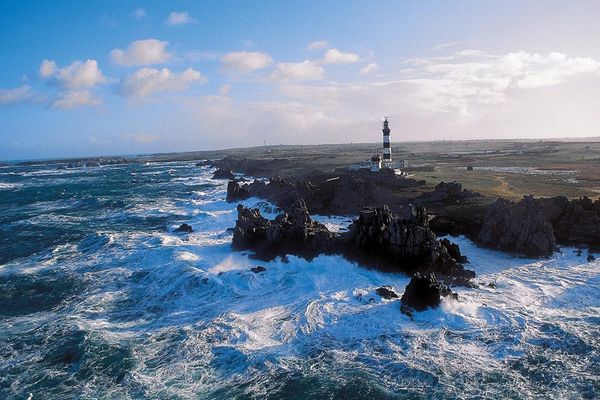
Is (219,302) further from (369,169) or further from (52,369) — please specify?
(369,169)

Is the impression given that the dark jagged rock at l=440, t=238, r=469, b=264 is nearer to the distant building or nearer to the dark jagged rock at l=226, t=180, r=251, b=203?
the dark jagged rock at l=226, t=180, r=251, b=203

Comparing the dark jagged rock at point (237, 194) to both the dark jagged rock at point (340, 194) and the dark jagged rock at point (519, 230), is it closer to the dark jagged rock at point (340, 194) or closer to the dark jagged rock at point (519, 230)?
the dark jagged rock at point (340, 194)

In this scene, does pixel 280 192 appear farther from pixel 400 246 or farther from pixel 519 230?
pixel 519 230

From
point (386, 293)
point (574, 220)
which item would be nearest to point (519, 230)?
point (574, 220)

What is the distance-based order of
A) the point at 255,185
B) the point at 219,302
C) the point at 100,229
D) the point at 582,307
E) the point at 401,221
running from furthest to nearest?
the point at 255,185 → the point at 100,229 → the point at 401,221 → the point at 219,302 → the point at 582,307

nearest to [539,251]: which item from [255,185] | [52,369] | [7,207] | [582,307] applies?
[582,307]

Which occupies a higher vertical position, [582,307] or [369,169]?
[369,169]

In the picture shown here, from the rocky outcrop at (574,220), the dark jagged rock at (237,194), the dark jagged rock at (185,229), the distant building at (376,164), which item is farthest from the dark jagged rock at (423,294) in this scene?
the distant building at (376,164)
